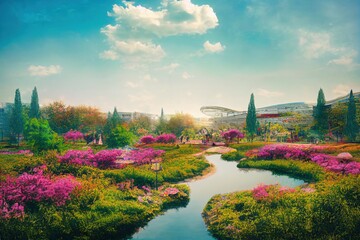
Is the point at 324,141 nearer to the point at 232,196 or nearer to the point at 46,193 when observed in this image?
the point at 232,196

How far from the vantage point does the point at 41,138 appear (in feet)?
48.2

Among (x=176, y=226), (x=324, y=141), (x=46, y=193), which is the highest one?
(x=324, y=141)

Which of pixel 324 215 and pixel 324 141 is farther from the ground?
pixel 324 141

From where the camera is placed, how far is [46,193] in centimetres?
785

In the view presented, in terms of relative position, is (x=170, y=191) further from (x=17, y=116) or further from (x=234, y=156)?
(x=17, y=116)

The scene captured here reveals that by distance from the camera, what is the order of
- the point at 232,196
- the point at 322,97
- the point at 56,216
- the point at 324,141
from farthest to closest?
the point at 324,141 → the point at 322,97 → the point at 232,196 → the point at 56,216

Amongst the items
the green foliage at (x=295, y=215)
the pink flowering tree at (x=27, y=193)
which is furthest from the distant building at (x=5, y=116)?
the green foliage at (x=295, y=215)

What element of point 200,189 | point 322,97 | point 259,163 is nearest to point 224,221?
point 200,189

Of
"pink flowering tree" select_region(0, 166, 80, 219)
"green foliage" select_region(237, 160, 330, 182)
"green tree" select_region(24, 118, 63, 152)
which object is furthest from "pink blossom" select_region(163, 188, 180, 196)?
"green tree" select_region(24, 118, 63, 152)

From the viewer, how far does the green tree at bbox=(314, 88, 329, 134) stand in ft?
34.3

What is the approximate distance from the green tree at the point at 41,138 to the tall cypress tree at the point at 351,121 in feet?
48.8

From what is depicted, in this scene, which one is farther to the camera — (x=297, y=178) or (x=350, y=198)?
(x=297, y=178)

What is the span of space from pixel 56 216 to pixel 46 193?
97 centimetres

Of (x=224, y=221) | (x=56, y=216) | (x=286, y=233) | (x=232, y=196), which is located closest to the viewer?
(x=286, y=233)
